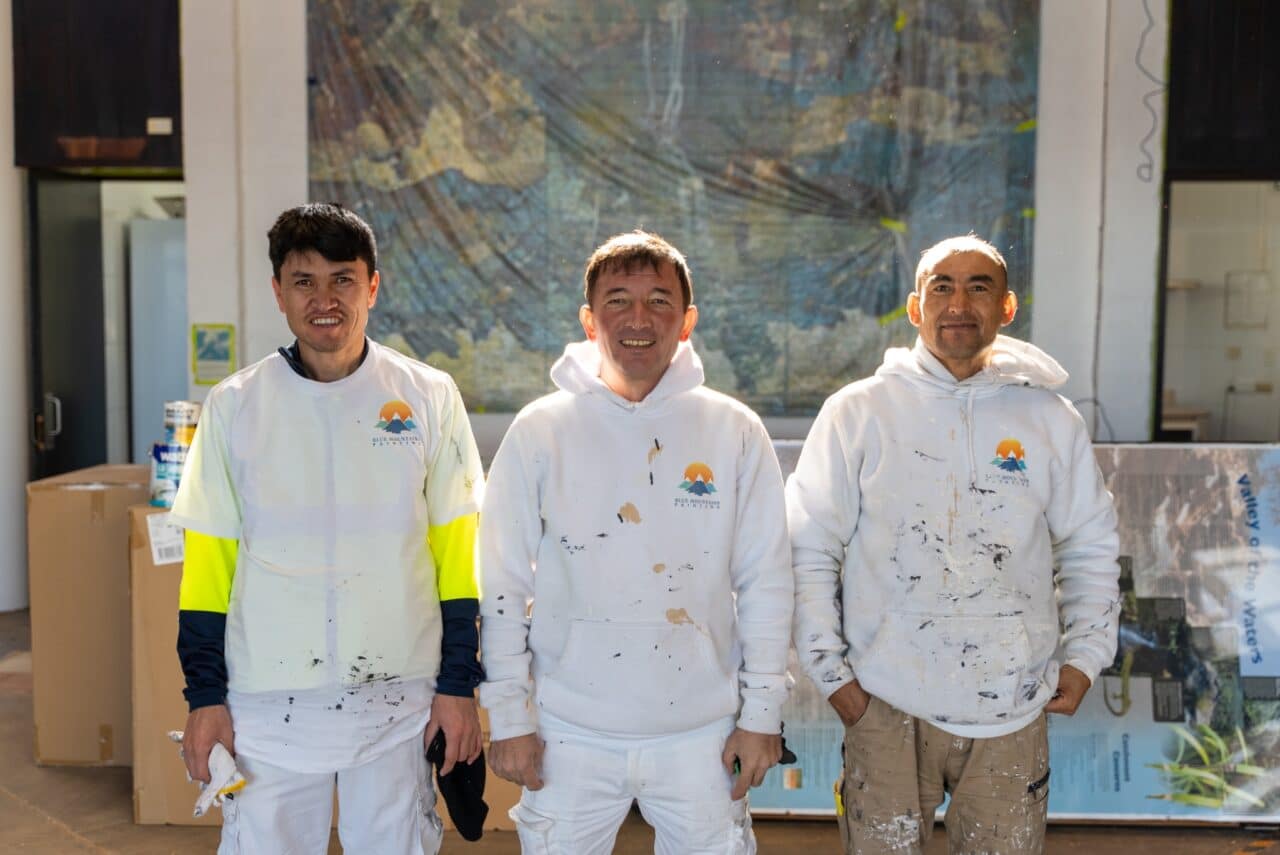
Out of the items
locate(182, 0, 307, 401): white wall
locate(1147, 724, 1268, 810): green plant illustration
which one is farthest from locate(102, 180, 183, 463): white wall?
locate(1147, 724, 1268, 810): green plant illustration

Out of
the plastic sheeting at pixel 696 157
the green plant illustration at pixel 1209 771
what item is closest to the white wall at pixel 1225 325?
the plastic sheeting at pixel 696 157

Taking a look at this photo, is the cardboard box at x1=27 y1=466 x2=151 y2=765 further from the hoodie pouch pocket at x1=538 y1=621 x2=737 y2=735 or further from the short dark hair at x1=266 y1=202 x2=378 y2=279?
the hoodie pouch pocket at x1=538 y1=621 x2=737 y2=735

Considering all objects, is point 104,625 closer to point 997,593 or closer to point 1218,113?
point 997,593

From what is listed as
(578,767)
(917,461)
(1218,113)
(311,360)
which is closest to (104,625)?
(311,360)

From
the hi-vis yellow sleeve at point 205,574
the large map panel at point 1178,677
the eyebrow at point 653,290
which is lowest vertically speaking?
the large map panel at point 1178,677

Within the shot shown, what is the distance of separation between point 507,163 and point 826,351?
1.46 meters

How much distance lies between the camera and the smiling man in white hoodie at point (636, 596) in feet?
5.62

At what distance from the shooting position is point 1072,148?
405 cm

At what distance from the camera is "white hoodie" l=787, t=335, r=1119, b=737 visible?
185 cm

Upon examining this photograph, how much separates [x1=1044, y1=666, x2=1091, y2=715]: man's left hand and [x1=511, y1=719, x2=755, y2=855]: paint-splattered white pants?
624 millimetres

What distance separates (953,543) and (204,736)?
132 cm

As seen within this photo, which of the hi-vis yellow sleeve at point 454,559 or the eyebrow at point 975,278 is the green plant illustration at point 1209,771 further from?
the hi-vis yellow sleeve at point 454,559

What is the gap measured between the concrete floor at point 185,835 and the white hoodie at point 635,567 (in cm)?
129

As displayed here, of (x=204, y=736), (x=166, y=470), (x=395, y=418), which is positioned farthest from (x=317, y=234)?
(x=166, y=470)
